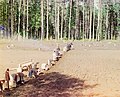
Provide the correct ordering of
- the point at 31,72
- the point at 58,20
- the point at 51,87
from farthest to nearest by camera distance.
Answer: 1. the point at 58,20
2. the point at 31,72
3. the point at 51,87

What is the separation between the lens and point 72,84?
16250 mm

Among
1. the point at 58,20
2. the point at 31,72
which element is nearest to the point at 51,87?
the point at 31,72

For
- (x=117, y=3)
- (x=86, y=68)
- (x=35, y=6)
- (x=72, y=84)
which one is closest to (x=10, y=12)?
(x=35, y=6)

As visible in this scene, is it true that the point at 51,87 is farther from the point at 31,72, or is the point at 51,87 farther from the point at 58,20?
the point at 58,20

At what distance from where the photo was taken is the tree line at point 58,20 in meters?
67.2

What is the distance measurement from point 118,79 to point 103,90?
280 centimetres

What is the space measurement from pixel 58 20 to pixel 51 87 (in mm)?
49641

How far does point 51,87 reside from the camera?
50.6ft

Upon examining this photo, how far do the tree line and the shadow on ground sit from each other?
146 ft

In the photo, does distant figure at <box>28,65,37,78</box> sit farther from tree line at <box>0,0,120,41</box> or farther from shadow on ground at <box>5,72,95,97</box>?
tree line at <box>0,0,120,41</box>

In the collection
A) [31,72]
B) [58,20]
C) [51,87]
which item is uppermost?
[58,20]

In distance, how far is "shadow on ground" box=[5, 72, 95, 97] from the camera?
1408 centimetres

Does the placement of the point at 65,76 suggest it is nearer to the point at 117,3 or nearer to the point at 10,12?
the point at 10,12

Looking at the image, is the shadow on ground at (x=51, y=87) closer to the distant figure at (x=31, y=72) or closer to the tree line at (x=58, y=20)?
the distant figure at (x=31, y=72)
